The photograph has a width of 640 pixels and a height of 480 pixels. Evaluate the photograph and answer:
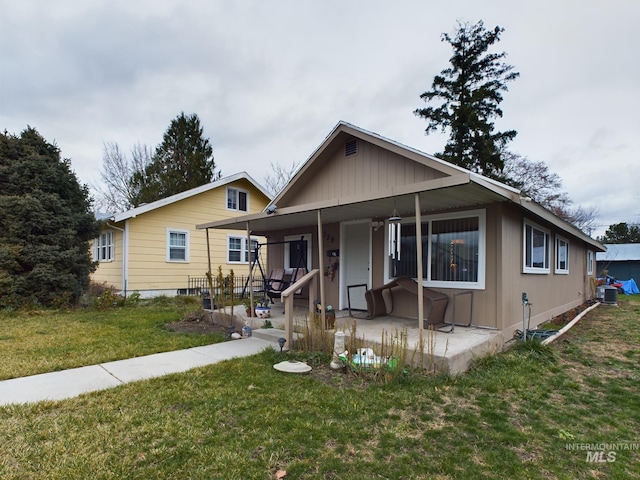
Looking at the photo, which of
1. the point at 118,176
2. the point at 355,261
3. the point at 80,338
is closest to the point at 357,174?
the point at 355,261

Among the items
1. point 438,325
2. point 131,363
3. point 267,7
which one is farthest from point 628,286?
point 131,363

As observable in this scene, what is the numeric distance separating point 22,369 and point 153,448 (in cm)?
297

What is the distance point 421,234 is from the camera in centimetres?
615

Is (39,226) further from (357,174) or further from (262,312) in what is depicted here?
(357,174)

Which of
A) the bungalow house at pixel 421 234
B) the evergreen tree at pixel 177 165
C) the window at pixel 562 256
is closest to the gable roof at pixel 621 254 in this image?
the window at pixel 562 256

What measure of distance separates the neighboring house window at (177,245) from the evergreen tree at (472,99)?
42.6 feet

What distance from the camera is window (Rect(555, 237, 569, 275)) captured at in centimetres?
869

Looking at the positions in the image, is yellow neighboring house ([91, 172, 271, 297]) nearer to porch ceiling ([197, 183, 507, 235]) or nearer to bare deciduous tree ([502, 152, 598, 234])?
porch ceiling ([197, 183, 507, 235])

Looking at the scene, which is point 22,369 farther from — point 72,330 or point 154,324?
point 154,324

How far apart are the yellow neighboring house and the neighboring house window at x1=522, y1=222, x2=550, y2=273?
383 inches

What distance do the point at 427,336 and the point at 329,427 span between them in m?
2.44

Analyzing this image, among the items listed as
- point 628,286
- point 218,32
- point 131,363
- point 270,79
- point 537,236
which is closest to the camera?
point 131,363

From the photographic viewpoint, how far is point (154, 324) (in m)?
7.41

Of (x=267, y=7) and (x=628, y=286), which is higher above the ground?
(x=267, y=7)
